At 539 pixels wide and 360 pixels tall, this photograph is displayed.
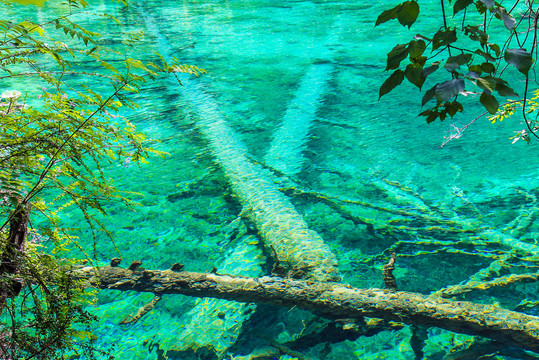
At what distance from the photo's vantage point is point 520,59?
1237 millimetres

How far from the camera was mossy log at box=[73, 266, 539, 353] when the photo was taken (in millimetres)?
3467

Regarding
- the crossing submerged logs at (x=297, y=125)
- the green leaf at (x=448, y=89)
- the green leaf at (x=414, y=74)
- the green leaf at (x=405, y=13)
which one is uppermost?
the green leaf at (x=405, y=13)

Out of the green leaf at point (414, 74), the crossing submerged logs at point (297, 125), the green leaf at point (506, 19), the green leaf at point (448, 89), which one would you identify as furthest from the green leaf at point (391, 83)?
the crossing submerged logs at point (297, 125)

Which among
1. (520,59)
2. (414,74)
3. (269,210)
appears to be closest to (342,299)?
(269,210)

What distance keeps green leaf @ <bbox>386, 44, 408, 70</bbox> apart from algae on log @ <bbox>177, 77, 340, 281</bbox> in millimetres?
3587

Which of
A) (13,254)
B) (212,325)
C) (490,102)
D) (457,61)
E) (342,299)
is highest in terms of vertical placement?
(457,61)

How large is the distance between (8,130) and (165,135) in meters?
6.31

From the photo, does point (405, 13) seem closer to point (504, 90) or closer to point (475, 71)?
point (475, 71)

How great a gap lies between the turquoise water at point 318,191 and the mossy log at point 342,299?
25cm

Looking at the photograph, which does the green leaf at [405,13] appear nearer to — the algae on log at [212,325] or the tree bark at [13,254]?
the tree bark at [13,254]

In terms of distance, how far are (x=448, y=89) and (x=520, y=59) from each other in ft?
0.78

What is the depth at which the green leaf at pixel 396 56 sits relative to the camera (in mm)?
1326

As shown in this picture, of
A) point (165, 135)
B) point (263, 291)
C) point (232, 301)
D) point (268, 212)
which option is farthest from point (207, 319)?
point (165, 135)

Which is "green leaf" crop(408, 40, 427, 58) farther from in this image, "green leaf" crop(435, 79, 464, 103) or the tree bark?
the tree bark
